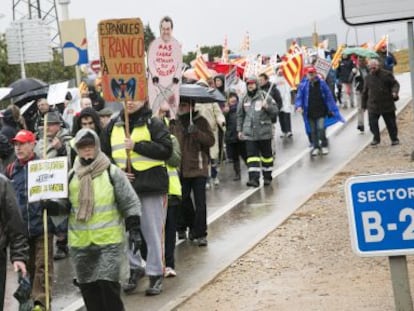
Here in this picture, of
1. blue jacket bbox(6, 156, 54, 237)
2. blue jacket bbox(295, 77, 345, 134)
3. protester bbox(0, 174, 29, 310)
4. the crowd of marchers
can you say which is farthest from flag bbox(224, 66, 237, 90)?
protester bbox(0, 174, 29, 310)

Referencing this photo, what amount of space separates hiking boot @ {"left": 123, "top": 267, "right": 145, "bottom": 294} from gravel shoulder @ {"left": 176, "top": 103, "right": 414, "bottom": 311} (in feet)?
2.57

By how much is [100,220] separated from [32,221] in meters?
1.24

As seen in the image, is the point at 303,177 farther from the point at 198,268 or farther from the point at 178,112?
the point at 198,268

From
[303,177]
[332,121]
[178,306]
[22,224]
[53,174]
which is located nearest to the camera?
[22,224]

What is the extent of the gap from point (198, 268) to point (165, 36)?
260 centimetres

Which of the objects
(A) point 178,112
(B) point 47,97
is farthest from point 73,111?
(A) point 178,112

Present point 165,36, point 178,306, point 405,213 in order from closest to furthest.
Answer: point 405,213
point 178,306
point 165,36

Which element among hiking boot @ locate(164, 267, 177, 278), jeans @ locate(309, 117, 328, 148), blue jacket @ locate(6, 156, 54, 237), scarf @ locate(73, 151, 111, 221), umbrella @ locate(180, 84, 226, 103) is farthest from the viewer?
jeans @ locate(309, 117, 328, 148)

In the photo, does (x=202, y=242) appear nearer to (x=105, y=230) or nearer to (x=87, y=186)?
(x=105, y=230)

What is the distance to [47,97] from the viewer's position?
45.1ft

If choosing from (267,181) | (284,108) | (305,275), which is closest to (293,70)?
(284,108)

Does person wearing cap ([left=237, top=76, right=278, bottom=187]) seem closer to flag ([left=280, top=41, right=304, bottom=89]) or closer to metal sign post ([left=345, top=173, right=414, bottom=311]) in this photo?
flag ([left=280, top=41, right=304, bottom=89])

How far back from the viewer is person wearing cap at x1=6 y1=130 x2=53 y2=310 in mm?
8195

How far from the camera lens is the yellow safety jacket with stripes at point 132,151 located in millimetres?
8586
